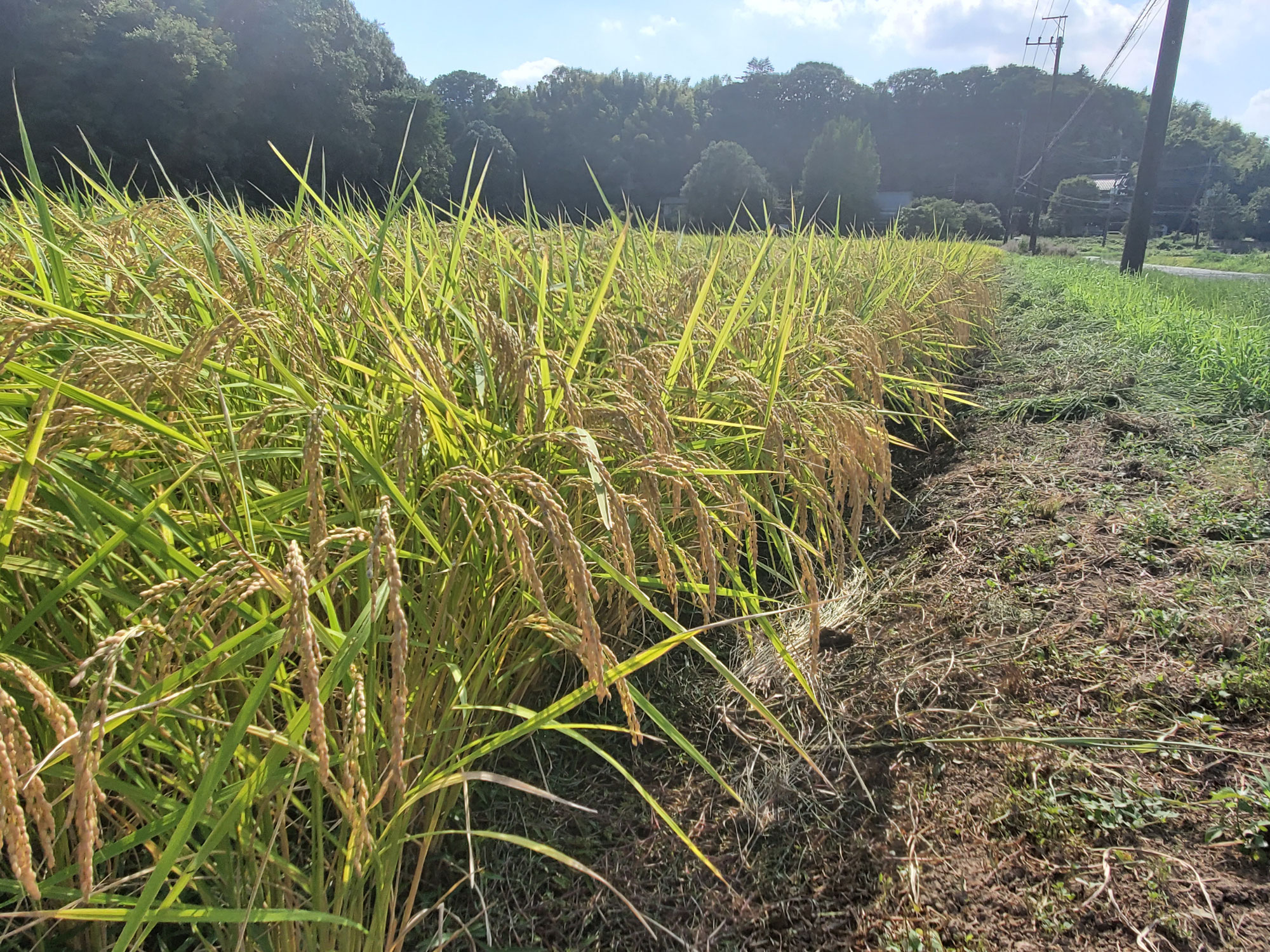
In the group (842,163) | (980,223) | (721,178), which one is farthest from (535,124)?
(980,223)

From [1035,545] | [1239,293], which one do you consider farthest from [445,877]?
[1239,293]

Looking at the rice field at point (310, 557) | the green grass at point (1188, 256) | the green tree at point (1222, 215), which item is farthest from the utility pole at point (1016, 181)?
the rice field at point (310, 557)

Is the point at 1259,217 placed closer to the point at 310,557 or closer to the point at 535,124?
the point at 535,124

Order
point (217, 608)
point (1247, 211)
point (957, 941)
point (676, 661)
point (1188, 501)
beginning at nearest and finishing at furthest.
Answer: point (217, 608)
point (957, 941)
point (676, 661)
point (1188, 501)
point (1247, 211)

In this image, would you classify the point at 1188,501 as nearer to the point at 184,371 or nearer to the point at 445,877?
the point at 445,877

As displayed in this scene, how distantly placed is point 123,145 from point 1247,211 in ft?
183

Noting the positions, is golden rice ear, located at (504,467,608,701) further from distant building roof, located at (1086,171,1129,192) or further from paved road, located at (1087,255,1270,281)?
distant building roof, located at (1086,171,1129,192)

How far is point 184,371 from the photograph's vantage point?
805mm

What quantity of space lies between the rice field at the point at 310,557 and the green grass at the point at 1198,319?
3134mm

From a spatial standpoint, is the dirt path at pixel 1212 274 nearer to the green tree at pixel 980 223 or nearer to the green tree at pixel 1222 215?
the green tree at pixel 980 223

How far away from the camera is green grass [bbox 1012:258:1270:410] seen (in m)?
3.60

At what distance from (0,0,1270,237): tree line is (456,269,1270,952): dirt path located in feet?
4.79

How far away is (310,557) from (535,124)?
5013cm

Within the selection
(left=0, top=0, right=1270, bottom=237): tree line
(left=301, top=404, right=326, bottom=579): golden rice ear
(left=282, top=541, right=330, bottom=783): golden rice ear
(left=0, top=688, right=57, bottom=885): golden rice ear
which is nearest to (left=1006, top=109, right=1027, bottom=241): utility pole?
(left=0, top=0, right=1270, bottom=237): tree line
